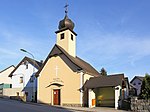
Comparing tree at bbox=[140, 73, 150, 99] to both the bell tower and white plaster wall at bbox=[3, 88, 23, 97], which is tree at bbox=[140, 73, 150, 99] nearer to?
the bell tower

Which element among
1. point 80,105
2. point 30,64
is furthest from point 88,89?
point 30,64

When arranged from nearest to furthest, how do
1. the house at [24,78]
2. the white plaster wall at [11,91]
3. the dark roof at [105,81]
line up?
the dark roof at [105,81] < the house at [24,78] < the white plaster wall at [11,91]

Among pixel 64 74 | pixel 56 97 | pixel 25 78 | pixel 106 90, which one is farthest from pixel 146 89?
pixel 25 78

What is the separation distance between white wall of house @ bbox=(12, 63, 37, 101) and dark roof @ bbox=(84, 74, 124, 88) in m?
15.5

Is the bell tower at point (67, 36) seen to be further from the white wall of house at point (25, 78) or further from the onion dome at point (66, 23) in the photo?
the white wall of house at point (25, 78)

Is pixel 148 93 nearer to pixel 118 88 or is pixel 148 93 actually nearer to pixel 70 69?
pixel 118 88

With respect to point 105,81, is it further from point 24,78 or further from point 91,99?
point 24,78

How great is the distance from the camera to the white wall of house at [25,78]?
4508cm

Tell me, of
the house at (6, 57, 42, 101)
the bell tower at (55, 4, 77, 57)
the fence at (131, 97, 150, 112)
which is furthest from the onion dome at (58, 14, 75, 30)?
the fence at (131, 97, 150, 112)

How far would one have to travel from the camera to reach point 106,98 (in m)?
33.2

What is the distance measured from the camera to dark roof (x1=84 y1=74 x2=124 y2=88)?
28.9 m

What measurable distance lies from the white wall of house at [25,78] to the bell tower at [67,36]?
11152mm

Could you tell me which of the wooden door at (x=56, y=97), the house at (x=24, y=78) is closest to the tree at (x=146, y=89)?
the wooden door at (x=56, y=97)

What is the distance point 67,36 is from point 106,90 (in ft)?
31.6
